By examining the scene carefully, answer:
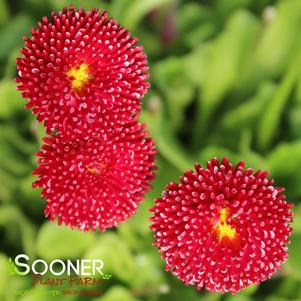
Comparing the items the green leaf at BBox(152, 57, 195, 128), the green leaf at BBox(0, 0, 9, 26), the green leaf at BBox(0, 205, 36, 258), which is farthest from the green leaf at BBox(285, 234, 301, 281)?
the green leaf at BBox(0, 0, 9, 26)

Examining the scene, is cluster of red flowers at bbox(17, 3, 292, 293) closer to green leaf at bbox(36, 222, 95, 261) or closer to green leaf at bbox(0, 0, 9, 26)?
green leaf at bbox(36, 222, 95, 261)

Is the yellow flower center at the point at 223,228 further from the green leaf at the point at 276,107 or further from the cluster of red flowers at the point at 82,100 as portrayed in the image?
the green leaf at the point at 276,107

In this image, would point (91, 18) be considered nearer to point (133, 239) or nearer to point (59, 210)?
point (59, 210)

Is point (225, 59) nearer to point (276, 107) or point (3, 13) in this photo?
point (276, 107)

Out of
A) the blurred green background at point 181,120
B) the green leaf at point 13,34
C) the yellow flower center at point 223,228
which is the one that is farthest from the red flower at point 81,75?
the green leaf at point 13,34

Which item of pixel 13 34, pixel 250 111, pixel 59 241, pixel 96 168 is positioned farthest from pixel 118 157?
pixel 13 34

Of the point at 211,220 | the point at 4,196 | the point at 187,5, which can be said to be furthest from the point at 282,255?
the point at 187,5
